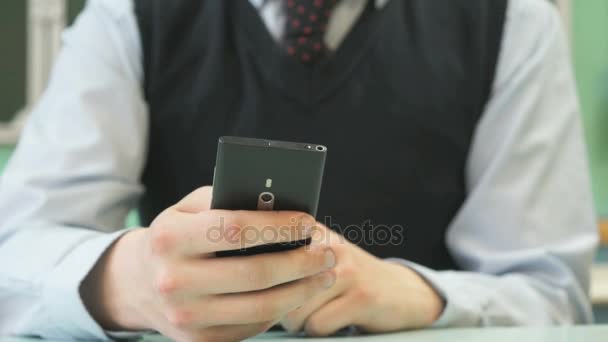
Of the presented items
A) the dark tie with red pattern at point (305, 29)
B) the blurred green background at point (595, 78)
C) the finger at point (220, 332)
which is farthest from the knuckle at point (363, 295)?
the blurred green background at point (595, 78)

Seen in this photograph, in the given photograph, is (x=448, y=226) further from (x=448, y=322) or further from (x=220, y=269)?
(x=220, y=269)

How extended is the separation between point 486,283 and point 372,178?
179 mm

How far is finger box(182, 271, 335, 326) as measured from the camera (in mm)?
328

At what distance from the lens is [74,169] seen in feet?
2.01

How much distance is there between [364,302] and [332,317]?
3cm

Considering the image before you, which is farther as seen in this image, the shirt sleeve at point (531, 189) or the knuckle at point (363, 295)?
the shirt sleeve at point (531, 189)

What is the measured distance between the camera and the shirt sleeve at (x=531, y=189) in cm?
62

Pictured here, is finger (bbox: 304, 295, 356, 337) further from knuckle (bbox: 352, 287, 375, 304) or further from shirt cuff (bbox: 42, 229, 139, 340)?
shirt cuff (bbox: 42, 229, 139, 340)

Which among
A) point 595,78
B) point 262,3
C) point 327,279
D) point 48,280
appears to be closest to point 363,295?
point 327,279

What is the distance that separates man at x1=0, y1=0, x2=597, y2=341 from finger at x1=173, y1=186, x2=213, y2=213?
0.92 feet

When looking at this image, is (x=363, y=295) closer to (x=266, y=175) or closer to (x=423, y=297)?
(x=423, y=297)

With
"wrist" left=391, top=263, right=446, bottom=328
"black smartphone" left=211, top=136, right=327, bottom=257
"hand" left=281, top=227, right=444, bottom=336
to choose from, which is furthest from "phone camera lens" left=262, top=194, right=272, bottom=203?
"wrist" left=391, top=263, right=446, bottom=328

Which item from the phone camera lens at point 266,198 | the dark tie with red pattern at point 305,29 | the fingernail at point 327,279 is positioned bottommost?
the fingernail at point 327,279

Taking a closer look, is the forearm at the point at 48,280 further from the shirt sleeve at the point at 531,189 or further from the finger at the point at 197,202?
the shirt sleeve at the point at 531,189
